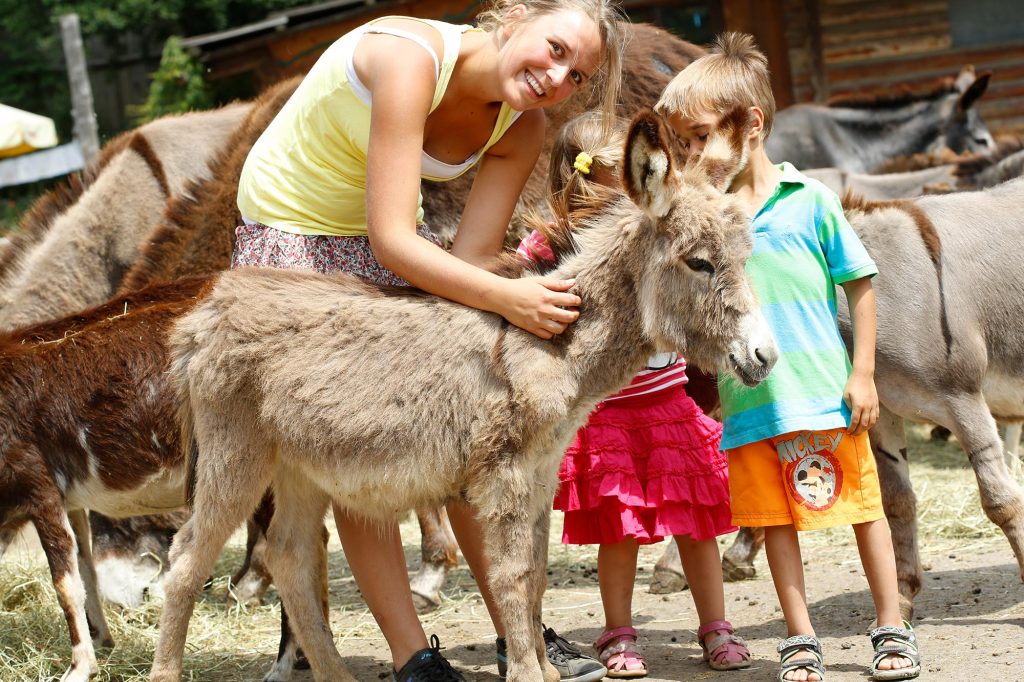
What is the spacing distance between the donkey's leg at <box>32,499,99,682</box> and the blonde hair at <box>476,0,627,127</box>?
2.15 metres

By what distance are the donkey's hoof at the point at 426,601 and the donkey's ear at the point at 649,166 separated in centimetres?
260

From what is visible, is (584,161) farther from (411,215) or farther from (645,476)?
(645,476)

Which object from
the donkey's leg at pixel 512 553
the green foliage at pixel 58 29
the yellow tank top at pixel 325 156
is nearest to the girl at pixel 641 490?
the yellow tank top at pixel 325 156

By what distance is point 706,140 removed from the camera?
3.52 meters

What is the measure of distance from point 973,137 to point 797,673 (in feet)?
26.0

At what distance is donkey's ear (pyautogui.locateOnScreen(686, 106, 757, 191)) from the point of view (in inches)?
121

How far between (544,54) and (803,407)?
132cm

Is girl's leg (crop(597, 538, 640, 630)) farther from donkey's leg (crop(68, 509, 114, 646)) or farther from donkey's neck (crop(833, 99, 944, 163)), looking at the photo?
donkey's neck (crop(833, 99, 944, 163))

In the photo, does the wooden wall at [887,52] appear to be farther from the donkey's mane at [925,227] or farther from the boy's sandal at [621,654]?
the boy's sandal at [621,654]

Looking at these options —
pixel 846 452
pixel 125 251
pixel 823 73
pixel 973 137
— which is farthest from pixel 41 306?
pixel 823 73

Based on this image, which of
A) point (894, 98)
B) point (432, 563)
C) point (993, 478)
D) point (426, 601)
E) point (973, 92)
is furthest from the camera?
point (894, 98)

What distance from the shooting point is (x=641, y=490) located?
3.76 metres

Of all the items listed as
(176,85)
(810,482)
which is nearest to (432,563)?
(810,482)

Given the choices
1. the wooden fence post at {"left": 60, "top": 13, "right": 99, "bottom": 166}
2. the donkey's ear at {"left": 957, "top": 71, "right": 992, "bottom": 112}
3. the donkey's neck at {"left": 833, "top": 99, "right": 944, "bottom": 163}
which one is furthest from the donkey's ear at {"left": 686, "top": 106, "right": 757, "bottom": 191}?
the wooden fence post at {"left": 60, "top": 13, "right": 99, "bottom": 166}
